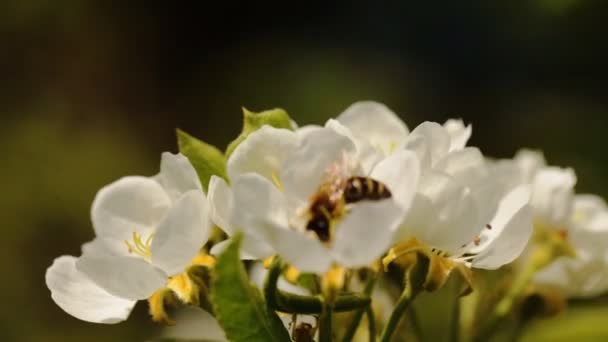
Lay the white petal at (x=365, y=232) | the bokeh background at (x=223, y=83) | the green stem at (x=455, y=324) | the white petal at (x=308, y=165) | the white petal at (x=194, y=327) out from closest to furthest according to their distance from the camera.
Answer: the white petal at (x=365, y=232), the white petal at (x=308, y=165), the green stem at (x=455, y=324), the white petal at (x=194, y=327), the bokeh background at (x=223, y=83)

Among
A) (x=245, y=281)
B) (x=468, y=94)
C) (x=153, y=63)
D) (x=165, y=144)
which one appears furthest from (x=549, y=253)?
(x=153, y=63)

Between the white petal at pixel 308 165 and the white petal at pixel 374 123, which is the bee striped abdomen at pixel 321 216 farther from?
the white petal at pixel 374 123

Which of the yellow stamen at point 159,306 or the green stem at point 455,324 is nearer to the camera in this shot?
the yellow stamen at point 159,306

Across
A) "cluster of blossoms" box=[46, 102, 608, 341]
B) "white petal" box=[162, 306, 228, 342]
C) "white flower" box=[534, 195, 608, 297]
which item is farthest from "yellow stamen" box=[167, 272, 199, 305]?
"white petal" box=[162, 306, 228, 342]

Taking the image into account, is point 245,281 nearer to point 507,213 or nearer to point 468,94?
point 507,213

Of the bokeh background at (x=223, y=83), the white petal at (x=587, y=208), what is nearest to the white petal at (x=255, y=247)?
the white petal at (x=587, y=208)

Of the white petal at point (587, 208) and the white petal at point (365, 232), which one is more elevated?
the white petal at point (587, 208)

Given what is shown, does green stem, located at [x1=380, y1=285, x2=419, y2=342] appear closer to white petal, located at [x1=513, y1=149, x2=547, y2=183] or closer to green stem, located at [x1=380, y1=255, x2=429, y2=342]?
green stem, located at [x1=380, y1=255, x2=429, y2=342]

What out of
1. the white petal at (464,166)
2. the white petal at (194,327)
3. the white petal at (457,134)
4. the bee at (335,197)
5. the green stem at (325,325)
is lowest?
the white petal at (194,327)
